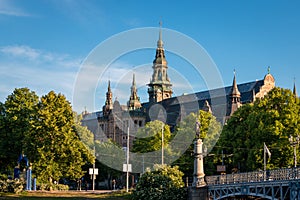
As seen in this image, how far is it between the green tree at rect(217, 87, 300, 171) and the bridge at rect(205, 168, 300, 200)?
1462cm

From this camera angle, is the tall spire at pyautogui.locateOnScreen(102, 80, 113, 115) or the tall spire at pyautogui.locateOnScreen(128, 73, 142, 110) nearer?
the tall spire at pyautogui.locateOnScreen(128, 73, 142, 110)

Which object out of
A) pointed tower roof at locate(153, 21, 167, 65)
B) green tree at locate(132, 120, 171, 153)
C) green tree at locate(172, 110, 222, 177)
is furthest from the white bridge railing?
pointed tower roof at locate(153, 21, 167, 65)

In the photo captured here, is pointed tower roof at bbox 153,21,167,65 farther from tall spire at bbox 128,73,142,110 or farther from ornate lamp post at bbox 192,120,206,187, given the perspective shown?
ornate lamp post at bbox 192,120,206,187

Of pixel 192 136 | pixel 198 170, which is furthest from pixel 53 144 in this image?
pixel 192 136

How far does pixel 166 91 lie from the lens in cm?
15462

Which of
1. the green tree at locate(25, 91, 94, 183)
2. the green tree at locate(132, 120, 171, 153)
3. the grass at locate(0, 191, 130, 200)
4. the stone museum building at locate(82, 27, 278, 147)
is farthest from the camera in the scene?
the stone museum building at locate(82, 27, 278, 147)

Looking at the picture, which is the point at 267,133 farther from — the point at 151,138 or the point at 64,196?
the point at 151,138

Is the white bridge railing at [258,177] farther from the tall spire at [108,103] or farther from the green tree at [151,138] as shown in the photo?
the tall spire at [108,103]

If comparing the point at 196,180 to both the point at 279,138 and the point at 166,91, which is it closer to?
the point at 279,138

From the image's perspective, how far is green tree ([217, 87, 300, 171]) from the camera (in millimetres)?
56031

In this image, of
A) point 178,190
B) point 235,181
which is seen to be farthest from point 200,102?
point 235,181

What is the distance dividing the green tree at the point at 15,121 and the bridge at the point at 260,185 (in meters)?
30.0

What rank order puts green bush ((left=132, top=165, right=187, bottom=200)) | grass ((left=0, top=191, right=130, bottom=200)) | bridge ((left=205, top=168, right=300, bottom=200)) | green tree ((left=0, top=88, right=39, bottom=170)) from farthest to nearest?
green tree ((left=0, top=88, right=39, bottom=170)) < grass ((left=0, top=191, right=130, bottom=200)) < green bush ((left=132, top=165, right=187, bottom=200)) < bridge ((left=205, top=168, right=300, bottom=200))

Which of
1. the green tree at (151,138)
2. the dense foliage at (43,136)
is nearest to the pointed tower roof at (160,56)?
the green tree at (151,138)
